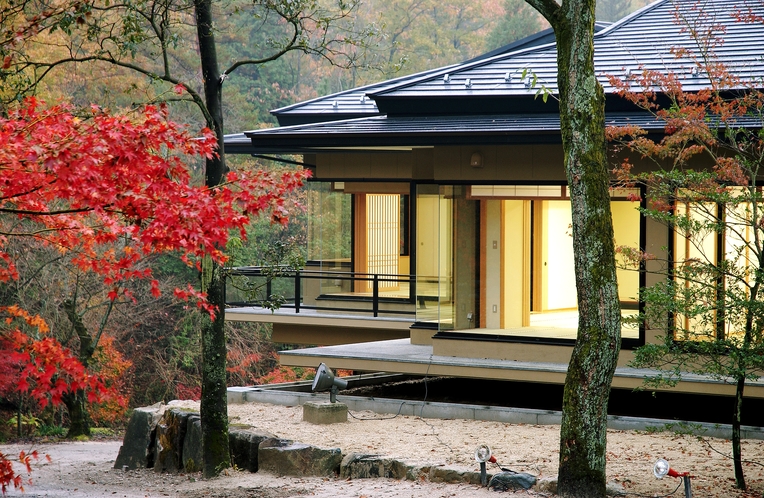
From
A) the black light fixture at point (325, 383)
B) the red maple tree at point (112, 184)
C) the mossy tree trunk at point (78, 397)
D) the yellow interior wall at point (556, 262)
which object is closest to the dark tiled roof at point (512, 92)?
the yellow interior wall at point (556, 262)

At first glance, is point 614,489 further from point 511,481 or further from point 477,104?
point 477,104

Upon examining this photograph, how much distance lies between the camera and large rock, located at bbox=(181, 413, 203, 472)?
34.9 feet

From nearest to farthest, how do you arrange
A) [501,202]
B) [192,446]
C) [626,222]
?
[192,446] < [626,222] < [501,202]

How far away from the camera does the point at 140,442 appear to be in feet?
38.3

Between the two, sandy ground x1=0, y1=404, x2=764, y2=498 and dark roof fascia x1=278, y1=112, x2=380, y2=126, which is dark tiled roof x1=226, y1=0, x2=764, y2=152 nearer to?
sandy ground x1=0, y1=404, x2=764, y2=498

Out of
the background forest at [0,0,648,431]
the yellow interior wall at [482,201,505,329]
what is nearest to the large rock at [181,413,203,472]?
the background forest at [0,0,648,431]

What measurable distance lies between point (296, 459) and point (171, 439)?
242 centimetres

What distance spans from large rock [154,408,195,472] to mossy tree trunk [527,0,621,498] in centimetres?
553

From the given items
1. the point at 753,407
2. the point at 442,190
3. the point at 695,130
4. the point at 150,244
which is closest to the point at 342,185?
the point at 442,190

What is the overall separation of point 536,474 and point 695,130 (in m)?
3.65

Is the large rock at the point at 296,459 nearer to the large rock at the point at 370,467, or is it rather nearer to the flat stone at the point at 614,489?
the large rock at the point at 370,467

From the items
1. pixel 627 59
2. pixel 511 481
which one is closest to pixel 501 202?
pixel 627 59

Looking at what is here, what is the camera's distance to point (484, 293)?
13047 mm

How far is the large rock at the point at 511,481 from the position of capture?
307 inches
